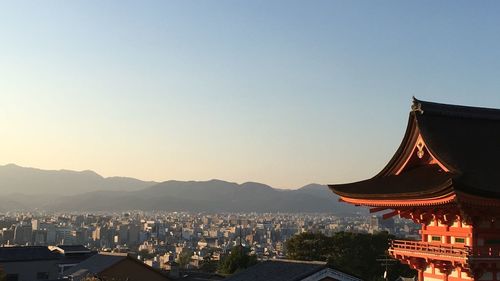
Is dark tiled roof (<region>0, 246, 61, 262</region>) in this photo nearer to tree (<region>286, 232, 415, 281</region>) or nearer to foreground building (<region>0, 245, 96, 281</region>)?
foreground building (<region>0, 245, 96, 281</region>)

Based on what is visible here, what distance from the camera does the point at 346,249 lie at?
6406cm

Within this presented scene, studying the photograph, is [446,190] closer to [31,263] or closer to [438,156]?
[438,156]

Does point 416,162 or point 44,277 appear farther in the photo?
point 44,277

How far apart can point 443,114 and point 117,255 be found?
95.6 feet

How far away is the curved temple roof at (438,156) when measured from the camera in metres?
15.4

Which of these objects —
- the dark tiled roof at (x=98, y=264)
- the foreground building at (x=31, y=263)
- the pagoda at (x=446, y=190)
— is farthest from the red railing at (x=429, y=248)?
the foreground building at (x=31, y=263)

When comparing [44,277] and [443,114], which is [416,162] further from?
[44,277]

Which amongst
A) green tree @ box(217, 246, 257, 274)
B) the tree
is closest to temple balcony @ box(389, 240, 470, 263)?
the tree

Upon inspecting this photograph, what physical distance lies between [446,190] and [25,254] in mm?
41455

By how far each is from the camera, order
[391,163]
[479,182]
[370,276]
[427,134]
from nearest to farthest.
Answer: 1. [479,182]
2. [427,134]
3. [391,163]
4. [370,276]

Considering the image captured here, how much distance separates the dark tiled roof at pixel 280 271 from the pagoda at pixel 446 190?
913cm

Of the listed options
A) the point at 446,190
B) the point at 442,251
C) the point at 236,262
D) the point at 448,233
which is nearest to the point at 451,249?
the point at 442,251

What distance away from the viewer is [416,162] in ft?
58.6

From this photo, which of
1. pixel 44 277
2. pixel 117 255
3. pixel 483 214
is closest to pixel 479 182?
pixel 483 214
